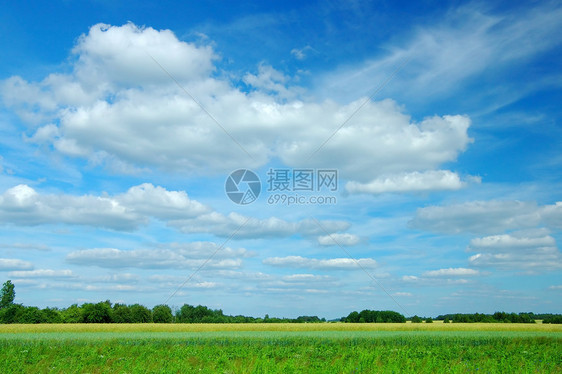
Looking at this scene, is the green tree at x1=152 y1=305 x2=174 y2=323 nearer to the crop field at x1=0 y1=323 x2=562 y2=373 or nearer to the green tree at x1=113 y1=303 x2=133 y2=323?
the green tree at x1=113 y1=303 x2=133 y2=323

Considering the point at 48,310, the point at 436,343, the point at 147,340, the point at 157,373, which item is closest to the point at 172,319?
the point at 48,310

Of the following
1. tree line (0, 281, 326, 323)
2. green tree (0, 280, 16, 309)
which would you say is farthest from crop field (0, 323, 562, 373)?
green tree (0, 280, 16, 309)

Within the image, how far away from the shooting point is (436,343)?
97.1ft

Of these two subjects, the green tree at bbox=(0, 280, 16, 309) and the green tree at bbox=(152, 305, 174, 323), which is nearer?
the green tree at bbox=(152, 305, 174, 323)

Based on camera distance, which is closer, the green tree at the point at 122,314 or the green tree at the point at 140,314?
the green tree at the point at 122,314

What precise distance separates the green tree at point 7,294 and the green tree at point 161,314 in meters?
41.5

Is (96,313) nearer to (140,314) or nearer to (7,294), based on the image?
(140,314)

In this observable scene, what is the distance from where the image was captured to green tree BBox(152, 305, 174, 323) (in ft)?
273

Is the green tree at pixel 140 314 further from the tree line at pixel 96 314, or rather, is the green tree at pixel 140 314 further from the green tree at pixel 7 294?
the green tree at pixel 7 294

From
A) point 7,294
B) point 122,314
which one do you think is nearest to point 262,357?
point 122,314

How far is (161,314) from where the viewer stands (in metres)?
84.0

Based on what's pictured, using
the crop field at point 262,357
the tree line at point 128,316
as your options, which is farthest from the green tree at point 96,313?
the crop field at point 262,357

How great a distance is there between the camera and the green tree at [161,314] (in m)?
83.2

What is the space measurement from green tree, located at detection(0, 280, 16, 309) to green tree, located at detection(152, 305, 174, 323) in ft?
136
